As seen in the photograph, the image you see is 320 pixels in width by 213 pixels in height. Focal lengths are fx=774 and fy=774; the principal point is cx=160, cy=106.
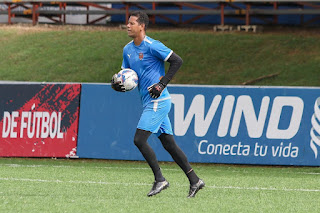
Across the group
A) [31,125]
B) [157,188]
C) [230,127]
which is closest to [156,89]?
[157,188]

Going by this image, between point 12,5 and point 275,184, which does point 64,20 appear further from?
point 275,184

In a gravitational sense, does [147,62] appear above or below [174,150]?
above

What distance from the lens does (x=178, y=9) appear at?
31812 mm

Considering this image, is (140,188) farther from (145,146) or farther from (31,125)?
(31,125)

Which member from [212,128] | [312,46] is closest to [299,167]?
[212,128]

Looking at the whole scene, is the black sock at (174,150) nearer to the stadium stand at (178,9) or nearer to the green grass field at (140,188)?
the green grass field at (140,188)

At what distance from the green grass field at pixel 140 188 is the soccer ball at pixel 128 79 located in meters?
1.29

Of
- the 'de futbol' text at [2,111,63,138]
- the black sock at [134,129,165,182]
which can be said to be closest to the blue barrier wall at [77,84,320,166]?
the 'de futbol' text at [2,111,63,138]

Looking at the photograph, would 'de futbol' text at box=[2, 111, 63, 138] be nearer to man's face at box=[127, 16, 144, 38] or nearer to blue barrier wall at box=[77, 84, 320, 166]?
blue barrier wall at box=[77, 84, 320, 166]

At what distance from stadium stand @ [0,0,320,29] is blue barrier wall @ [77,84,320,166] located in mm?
15097

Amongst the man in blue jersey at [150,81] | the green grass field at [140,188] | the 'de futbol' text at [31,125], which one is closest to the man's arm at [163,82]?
the man in blue jersey at [150,81]

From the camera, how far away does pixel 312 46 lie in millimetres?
26562

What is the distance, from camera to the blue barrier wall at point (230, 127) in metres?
13.8

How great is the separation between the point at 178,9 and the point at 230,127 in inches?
721
